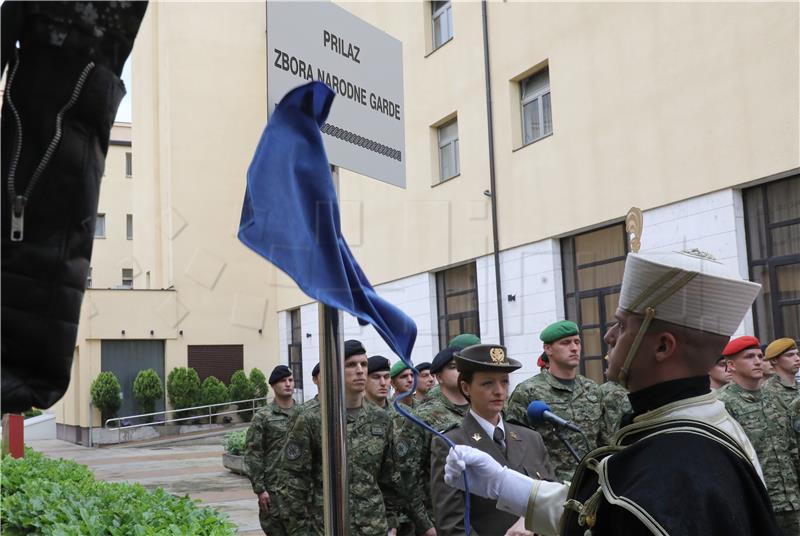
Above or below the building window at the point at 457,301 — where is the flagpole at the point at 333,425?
below

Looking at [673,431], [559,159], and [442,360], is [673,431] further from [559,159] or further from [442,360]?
[559,159]

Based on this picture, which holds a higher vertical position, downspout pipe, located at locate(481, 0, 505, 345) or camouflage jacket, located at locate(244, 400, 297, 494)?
downspout pipe, located at locate(481, 0, 505, 345)

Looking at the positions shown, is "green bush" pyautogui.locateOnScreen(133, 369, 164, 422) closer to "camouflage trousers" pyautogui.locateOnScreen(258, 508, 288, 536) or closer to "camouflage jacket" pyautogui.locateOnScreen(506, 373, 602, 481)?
"camouflage trousers" pyautogui.locateOnScreen(258, 508, 288, 536)

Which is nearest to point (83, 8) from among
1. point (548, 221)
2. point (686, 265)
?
point (686, 265)

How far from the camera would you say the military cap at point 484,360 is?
4.32 metres

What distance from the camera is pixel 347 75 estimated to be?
240 cm

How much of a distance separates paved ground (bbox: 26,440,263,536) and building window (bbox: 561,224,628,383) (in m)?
5.91

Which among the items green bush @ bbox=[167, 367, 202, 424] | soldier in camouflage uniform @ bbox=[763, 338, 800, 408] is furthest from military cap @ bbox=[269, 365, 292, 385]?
green bush @ bbox=[167, 367, 202, 424]

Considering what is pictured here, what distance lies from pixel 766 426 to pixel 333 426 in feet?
19.9

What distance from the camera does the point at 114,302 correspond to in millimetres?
27406

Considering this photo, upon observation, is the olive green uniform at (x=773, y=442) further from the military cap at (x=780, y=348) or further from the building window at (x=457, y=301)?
the building window at (x=457, y=301)

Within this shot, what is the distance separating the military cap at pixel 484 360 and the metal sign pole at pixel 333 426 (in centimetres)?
220

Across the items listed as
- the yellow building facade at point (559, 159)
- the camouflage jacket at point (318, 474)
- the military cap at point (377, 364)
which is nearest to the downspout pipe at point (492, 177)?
the yellow building facade at point (559, 159)

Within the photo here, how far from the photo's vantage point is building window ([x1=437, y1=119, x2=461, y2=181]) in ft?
56.3
